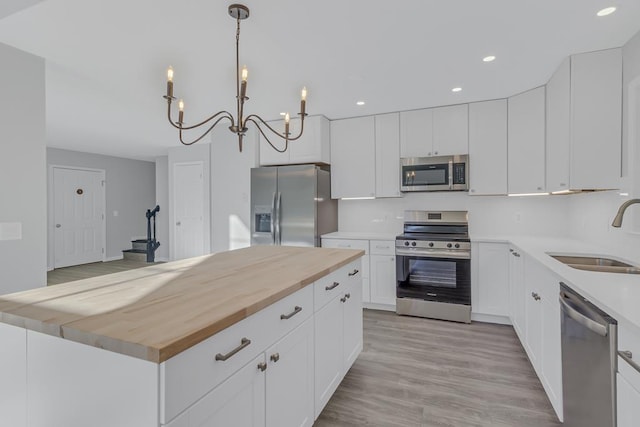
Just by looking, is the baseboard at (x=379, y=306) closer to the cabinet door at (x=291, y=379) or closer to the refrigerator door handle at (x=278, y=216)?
the refrigerator door handle at (x=278, y=216)

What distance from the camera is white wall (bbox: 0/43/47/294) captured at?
7.69ft

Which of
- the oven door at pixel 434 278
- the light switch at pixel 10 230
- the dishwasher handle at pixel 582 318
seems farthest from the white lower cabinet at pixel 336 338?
the light switch at pixel 10 230

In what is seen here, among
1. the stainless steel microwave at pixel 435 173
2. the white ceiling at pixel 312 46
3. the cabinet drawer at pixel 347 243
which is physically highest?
the white ceiling at pixel 312 46

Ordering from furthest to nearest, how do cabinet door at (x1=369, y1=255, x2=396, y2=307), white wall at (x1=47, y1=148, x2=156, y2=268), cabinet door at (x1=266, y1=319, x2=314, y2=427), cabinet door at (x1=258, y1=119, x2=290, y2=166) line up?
white wall at (x1=47, y1=148, x2=156, y2=268), cabinet door at (x1=258, y1=119, x2=290, y2=166), cabinet door at (x1=369, y1=255, x2=396, y2=307), cabinet door at (x1=266, y1=319, x2=314, y2=427)

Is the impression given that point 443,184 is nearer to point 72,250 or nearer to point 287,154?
point 287,154

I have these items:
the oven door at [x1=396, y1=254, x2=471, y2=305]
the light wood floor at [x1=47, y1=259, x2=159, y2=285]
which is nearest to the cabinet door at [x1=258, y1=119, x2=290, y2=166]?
the oven door at [x1=396, y1=254, x2=471, y2=305]

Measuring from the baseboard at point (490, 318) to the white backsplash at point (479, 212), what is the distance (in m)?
0.92

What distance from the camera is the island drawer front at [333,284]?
1783mm

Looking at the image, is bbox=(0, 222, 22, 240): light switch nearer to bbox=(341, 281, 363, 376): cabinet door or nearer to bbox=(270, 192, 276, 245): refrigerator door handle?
bbox=(270, 192, 276, 245): refrigerator door handle

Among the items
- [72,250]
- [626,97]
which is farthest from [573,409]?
[72,250]

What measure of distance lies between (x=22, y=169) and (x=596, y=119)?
176 inches

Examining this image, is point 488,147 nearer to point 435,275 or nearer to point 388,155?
point 388,155

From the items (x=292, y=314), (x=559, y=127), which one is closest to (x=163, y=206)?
(x=292, y=314)

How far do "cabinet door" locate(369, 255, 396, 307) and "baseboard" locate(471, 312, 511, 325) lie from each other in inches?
35.2
